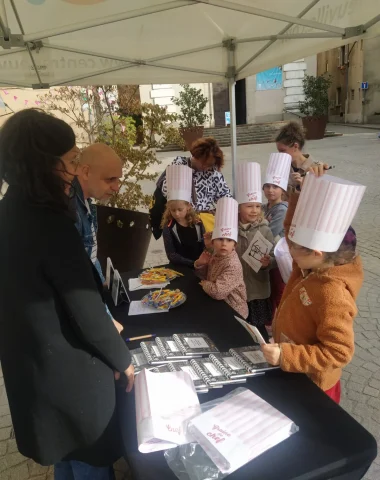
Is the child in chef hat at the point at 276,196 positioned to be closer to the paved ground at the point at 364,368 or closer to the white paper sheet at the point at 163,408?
the paved ground at the point at 364,368

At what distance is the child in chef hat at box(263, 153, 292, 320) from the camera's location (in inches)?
107

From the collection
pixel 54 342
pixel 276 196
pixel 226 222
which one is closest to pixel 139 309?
pixel 226 222

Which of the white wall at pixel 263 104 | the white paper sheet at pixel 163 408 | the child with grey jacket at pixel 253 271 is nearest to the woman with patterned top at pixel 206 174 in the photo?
the child with grey jacket at pixel 253 271

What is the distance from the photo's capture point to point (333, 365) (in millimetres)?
1258

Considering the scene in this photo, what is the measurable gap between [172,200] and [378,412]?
1.87m

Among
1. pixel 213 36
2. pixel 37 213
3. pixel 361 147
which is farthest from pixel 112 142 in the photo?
pixel 361 147

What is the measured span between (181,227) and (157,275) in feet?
1.50

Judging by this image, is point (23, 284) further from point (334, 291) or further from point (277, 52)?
point (277, 52)

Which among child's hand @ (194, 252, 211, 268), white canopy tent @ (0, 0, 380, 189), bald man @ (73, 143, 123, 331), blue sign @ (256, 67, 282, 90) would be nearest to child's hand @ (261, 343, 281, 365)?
bald man @ (73, 143, 123, 331)

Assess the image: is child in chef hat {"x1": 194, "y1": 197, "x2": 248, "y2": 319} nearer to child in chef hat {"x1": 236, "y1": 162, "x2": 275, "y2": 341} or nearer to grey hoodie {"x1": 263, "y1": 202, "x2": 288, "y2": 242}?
child in chef hat {"x1": 236, "y1": 162, "x2": 275, "y2": 341}

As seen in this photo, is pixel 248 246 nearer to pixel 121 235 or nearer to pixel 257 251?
pixel 257 251

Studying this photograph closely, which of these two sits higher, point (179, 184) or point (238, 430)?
point (179, 184)

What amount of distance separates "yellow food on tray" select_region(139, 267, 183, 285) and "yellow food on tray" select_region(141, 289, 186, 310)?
0.81 ft

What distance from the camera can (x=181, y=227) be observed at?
9.04ft
